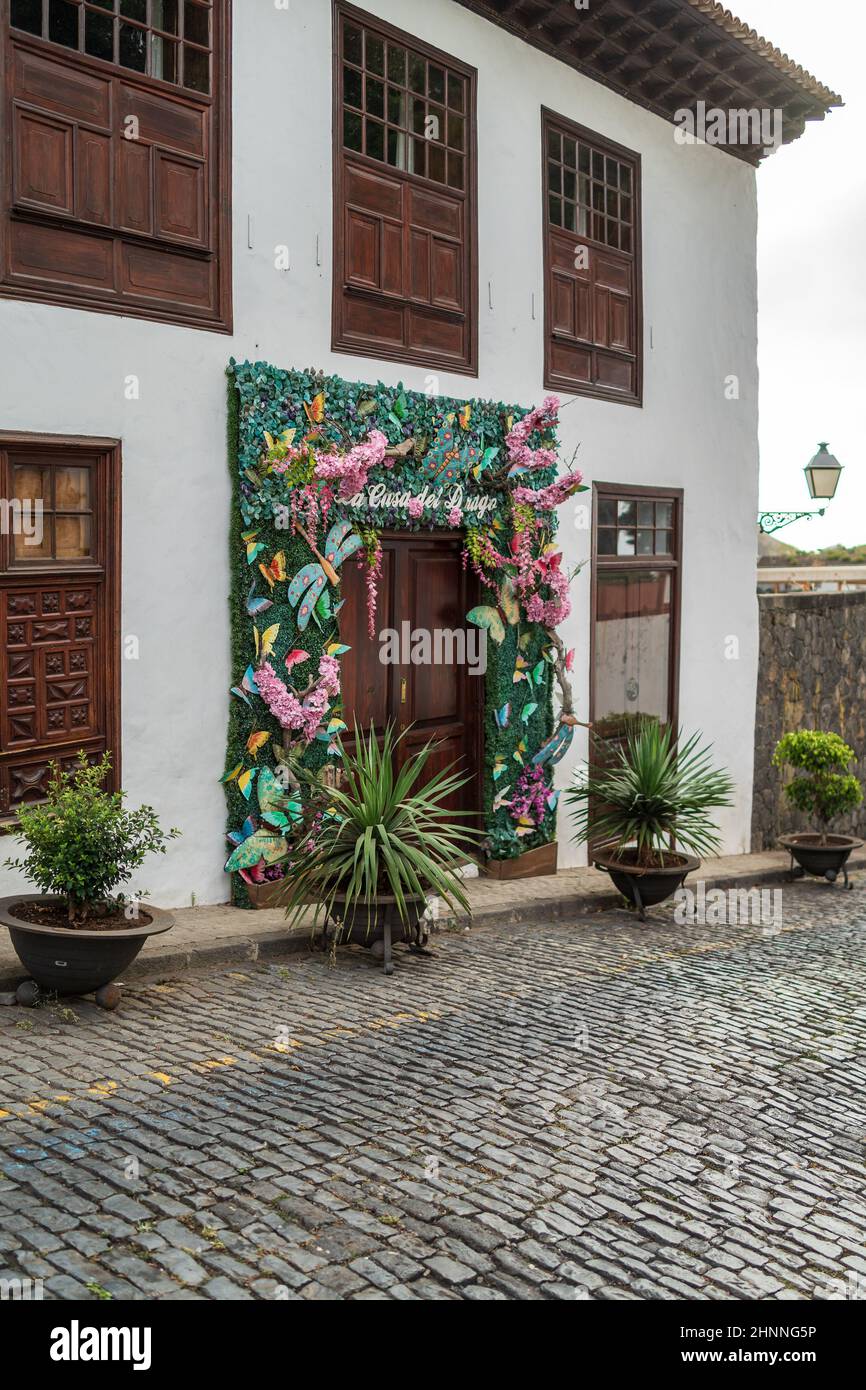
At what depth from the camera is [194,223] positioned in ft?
28.2

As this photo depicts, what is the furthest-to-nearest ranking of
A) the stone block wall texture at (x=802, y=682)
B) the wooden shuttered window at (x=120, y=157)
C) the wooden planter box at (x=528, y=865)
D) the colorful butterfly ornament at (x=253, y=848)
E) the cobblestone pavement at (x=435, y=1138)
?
the stone block wall texture at (x=802, y=682), the wooden planter box at (x=528, y=865), the colorful butterfly ornament at (x=253, y=848), the wooden shuttered window at (x=120, y=157), the cobblestone pavement at (x=435, y=1138)

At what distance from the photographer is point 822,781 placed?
1340 centimetres

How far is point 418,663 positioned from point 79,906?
440 cm

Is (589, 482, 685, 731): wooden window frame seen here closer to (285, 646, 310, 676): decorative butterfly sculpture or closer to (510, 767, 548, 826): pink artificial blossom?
(510, 767, 548, 826): pink artificial blossom

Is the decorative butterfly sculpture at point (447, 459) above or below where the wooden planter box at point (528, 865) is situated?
above

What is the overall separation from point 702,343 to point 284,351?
604 centimetres

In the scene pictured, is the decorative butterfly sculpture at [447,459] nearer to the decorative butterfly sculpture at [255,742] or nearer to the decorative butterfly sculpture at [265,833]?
the decorative butterfly sculpture at [255,742]

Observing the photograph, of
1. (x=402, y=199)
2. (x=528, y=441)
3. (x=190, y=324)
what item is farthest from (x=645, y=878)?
(x=402, y=199)

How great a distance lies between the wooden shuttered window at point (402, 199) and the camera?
966 cm

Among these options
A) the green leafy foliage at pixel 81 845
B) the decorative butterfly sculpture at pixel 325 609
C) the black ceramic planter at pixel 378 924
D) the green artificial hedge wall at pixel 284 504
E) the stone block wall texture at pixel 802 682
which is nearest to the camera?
the green leafy foliage at pixel 81 845

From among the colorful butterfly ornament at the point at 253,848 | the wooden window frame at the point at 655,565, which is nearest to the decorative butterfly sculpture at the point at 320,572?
the colorful butterfly ornament at the point at 253,848

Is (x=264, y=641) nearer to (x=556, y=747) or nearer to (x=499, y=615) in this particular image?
(x=499, y=615)

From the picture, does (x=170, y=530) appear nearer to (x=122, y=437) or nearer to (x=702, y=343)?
(x=122, y=437)

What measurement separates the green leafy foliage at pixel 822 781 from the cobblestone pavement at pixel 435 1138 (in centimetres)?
538
